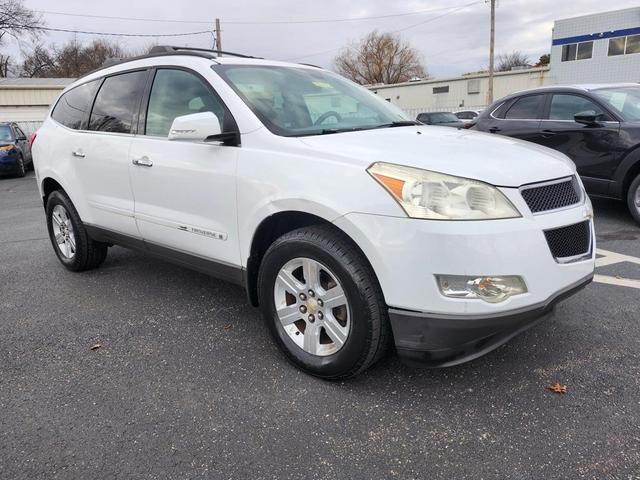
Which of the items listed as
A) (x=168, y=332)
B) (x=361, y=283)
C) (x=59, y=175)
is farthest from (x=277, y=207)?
(x=59, y=175)

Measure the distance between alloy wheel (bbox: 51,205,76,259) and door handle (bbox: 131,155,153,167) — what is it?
1532 millimetres

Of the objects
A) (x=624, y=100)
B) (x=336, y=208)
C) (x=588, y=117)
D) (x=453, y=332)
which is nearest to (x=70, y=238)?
(x=336, y=208)

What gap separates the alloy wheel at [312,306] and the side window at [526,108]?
556cm

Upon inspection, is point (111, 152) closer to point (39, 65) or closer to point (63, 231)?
point (63, 231)

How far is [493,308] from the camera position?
2316 millimetres

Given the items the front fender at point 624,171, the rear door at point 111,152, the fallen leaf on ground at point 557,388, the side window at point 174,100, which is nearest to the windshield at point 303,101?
the side window at point 174,100

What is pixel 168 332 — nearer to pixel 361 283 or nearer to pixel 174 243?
pixel 174 243

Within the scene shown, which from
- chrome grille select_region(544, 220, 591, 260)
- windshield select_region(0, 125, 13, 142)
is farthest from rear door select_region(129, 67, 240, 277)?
windshield select_region(0, 125, 13, 142)

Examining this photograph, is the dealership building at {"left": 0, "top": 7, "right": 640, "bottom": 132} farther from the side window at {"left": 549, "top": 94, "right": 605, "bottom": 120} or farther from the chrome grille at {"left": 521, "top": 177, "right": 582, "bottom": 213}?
the chrome grille at {"left": 521, "top": 177, "right": 582, "bottom": 213}

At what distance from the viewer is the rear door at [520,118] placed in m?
7.04

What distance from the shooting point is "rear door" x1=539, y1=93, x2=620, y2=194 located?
6102mm

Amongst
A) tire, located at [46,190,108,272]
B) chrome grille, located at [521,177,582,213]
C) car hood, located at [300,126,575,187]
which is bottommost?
tire, located at [46,190,108,272]

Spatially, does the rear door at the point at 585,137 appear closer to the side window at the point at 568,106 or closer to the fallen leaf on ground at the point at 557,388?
the side window at the point at 568,106

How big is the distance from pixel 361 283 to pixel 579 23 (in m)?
35.5
